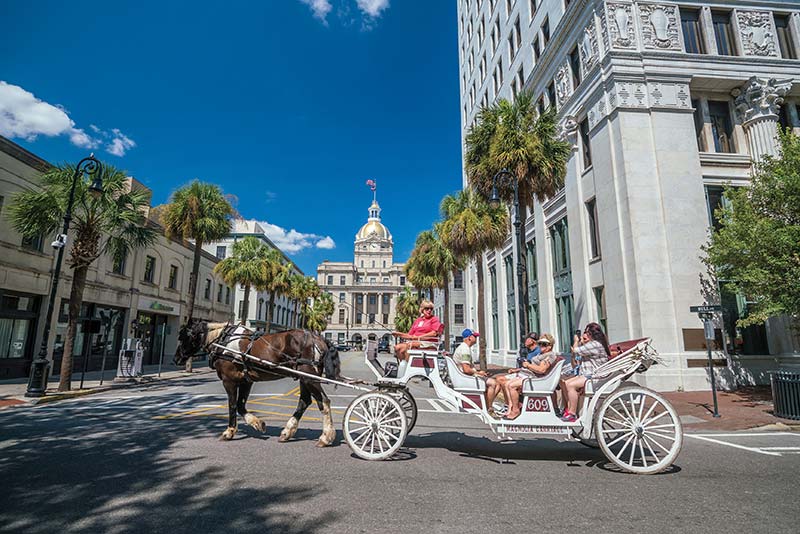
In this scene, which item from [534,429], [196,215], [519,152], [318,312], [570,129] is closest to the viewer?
[534,429]

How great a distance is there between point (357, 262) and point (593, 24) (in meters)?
118

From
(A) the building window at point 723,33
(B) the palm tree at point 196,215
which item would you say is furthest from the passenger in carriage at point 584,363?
(B) the palm tree at point 196,215

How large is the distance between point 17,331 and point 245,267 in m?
16.1

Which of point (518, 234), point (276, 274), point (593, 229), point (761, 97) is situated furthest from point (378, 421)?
point (276, 274)

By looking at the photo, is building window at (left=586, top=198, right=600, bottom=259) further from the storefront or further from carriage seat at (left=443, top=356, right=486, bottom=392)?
the storefront

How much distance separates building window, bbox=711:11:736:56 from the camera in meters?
19.0

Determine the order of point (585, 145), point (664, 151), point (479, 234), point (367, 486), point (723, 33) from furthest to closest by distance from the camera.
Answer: point (479, 234)
point (585, 145)
point (723, 33)
point (664, 151)
point (367, 486)

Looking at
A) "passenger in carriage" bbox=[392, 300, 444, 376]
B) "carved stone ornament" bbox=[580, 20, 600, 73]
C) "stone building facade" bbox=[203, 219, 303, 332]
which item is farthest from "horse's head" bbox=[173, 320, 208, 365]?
"stone building facade" bbox=[203, 219, 303, 332]

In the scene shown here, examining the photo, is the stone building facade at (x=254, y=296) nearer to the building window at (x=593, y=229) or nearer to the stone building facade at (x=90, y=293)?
the stone building facade at (x=90, y=293)

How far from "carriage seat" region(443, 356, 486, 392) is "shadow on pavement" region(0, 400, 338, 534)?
7.99 ft

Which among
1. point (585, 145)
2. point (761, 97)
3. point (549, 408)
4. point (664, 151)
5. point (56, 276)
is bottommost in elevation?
point (549, 408)

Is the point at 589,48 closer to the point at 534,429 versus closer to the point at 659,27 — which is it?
the point at 659,27

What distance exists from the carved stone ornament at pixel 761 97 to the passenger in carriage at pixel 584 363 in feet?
59.6

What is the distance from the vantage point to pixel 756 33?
62.7 feet
